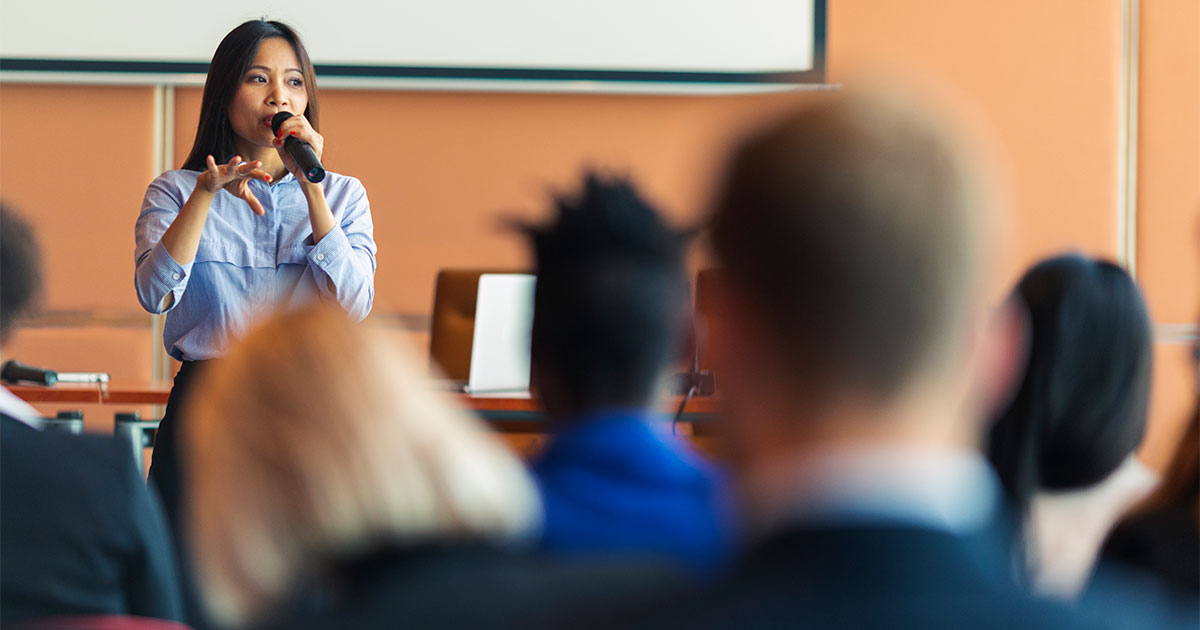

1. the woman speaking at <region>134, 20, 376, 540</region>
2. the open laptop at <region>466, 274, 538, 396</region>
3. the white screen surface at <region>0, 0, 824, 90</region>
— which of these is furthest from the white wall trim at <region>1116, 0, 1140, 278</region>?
the woman speaking at <region>134, 20, 376, 540</region>

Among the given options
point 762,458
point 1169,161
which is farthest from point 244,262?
point 1169,161

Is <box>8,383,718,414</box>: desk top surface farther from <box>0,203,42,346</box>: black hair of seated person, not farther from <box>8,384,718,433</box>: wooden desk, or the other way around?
<box>0,203,42,346</box>: black hair of seated person

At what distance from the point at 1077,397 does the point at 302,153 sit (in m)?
1.49

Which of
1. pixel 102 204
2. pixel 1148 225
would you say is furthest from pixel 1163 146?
pixel 102 204

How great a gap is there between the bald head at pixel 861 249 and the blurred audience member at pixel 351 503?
15 cm

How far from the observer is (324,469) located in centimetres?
62

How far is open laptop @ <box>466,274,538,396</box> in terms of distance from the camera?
116 inches

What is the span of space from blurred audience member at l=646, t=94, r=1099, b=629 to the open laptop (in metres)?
2.33

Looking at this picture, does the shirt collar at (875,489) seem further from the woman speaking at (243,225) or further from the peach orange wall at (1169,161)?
the peach orange wall at (1169,161)

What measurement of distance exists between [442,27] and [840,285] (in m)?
3.72

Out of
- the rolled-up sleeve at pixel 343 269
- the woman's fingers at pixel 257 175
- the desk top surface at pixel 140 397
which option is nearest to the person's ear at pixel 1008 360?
the rolled-up sleeve at pixel 343 269

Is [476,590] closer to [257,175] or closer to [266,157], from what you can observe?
[257,175]

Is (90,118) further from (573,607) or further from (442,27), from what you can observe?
(573,607)

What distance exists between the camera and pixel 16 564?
45.2 inches
